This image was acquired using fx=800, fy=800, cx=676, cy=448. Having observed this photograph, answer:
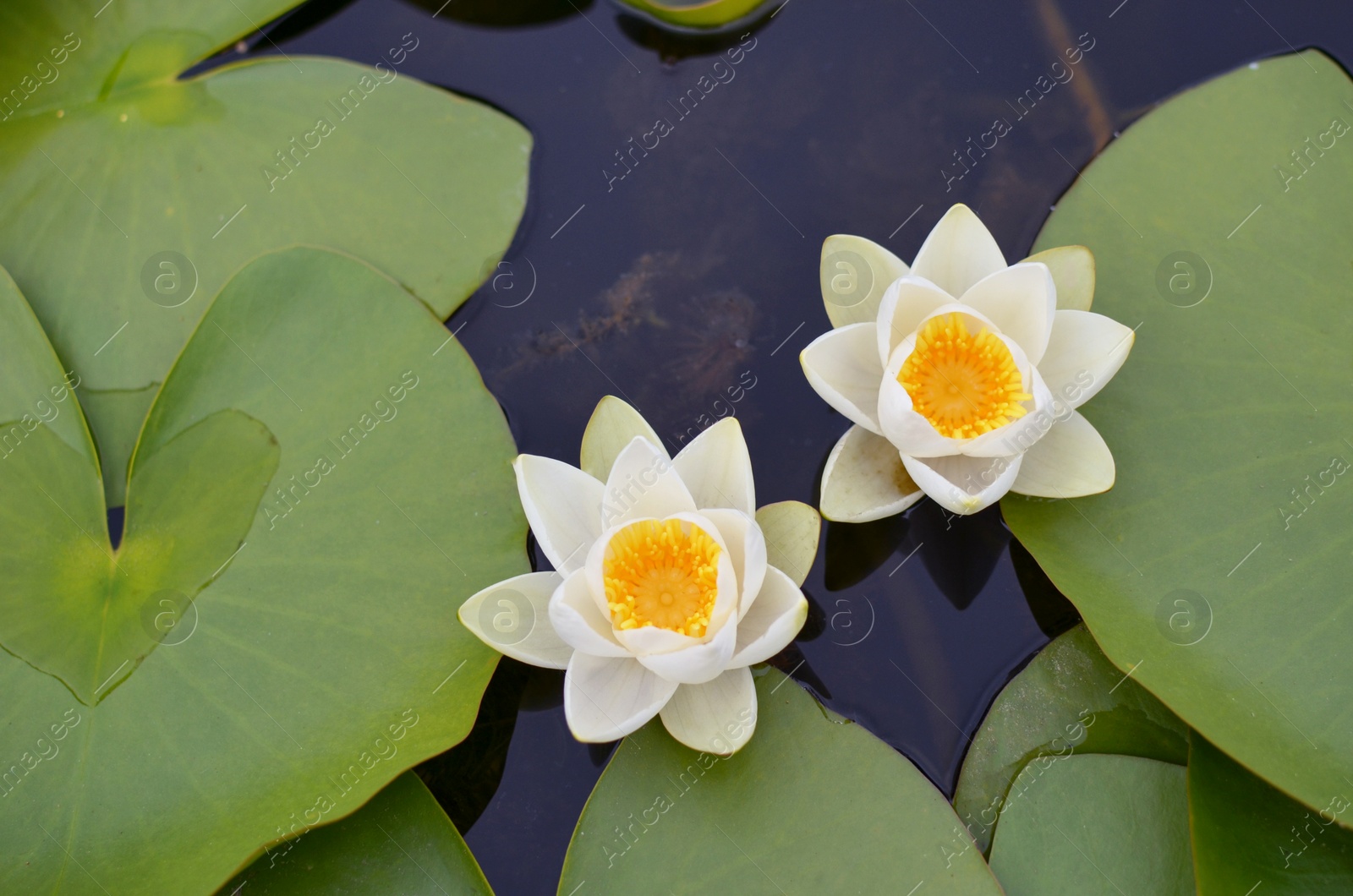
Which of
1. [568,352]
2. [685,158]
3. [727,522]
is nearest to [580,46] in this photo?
[685,158]

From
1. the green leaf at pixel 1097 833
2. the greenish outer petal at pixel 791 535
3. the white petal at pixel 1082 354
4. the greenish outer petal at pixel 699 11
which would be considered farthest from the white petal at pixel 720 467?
the greenish outer petal at pixel 699 11

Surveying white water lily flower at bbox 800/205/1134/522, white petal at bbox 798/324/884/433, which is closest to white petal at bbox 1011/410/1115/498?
white water lily flower at bbox 800/205/1134/522

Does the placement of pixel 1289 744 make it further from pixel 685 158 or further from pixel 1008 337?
pixel 685 158

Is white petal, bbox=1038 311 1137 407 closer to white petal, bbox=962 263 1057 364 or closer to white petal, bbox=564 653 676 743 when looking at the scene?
white petal, bbox=962 263 1057 364

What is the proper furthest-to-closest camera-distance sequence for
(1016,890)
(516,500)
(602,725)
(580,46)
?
(580,46) < (516,500) < (1016,890) < (602,725)

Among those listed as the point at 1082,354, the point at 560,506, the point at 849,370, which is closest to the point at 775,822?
the point at 560,506
